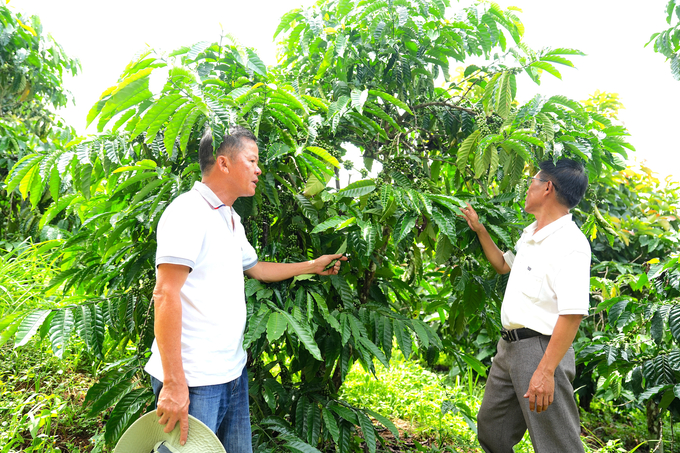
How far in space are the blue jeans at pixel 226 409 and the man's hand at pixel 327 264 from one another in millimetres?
480

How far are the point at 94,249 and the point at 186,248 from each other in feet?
3.27

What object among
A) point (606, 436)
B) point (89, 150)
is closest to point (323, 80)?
point (89, 150)

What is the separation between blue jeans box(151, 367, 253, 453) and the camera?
1399 mm

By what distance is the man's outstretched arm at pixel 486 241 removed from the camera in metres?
1.95

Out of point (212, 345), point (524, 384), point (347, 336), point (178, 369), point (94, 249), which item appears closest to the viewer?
point (178, 369)

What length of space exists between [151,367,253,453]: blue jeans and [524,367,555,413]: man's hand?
3.39 ft

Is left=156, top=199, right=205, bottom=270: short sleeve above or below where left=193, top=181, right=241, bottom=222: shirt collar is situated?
below

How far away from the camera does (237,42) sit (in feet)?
5.24

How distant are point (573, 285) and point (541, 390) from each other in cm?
40

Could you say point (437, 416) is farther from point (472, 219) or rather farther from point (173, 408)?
point (173, 408)

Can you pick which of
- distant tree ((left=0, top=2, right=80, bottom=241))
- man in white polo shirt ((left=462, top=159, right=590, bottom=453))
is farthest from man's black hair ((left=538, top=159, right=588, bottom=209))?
distant tree ((left=0, top=2, right=80, bottom=241))

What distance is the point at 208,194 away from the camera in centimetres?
154

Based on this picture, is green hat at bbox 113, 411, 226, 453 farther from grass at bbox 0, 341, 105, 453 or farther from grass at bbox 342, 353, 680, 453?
grass at bbox 342, 353, 680, 453

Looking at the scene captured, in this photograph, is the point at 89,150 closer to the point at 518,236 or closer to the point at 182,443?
the point at 182,443
